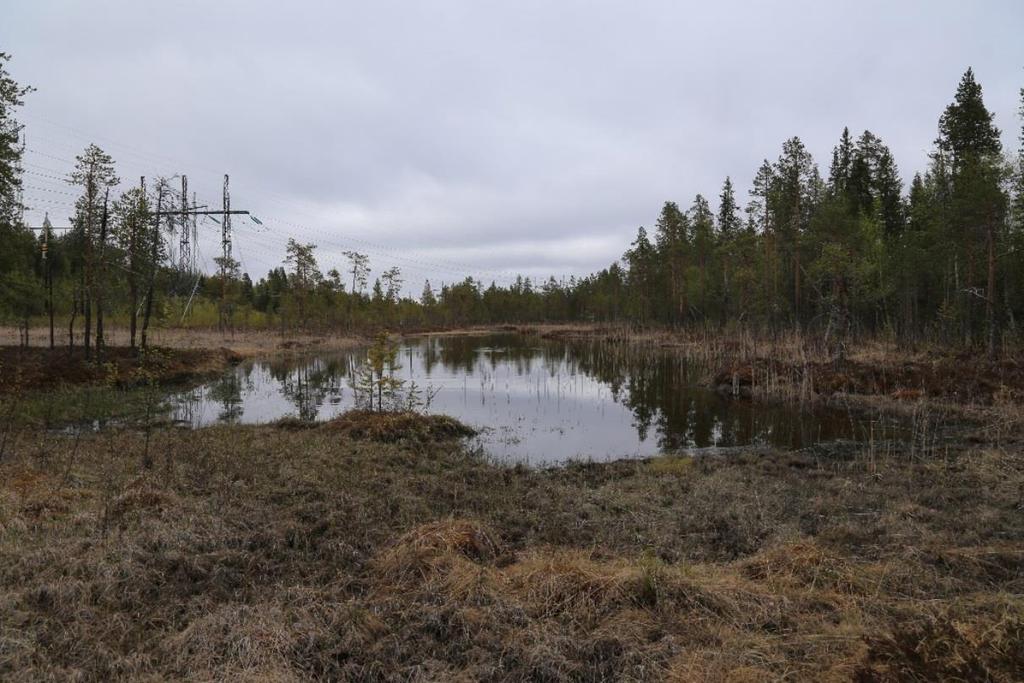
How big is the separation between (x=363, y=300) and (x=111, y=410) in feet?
193

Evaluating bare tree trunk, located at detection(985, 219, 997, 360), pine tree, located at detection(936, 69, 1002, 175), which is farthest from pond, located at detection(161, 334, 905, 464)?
pine tree, located at detection(936, 69, 1002, 175)

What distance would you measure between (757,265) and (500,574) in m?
44.3

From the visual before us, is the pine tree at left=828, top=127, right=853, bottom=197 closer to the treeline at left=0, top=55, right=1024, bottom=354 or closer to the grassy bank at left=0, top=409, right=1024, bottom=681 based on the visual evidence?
the treeline at left=0, top=55, right=1024, bottom=354

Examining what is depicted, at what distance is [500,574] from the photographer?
4922mm

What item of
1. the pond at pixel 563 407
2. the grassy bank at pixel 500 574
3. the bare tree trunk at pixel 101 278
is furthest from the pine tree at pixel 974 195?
the bare tree trunk at pixel 101 278

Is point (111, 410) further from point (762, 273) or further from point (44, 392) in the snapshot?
point (762, 273)

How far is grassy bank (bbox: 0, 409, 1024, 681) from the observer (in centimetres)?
358

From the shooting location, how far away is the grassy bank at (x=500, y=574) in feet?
11.7

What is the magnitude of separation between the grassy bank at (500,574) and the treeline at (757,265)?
14.6m

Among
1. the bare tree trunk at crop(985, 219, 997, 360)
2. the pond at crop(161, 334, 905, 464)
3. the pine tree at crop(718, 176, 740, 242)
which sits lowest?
the pond at crop(161, 334, 905, 464)

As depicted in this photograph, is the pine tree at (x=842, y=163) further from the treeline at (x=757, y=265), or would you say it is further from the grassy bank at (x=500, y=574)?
the grassy bank at (x=500, y=574)

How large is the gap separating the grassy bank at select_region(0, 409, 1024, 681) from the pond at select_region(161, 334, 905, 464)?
13.6 feet

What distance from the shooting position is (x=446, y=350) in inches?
1713

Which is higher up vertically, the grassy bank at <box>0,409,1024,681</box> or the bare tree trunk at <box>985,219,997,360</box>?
the bare tree trunk at <box>985,219,997,360</box>
